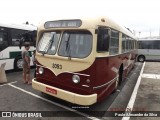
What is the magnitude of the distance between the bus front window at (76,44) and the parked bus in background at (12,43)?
616cm

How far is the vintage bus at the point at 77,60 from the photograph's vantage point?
5309 mm

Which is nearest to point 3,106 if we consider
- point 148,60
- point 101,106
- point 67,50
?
point 67,50

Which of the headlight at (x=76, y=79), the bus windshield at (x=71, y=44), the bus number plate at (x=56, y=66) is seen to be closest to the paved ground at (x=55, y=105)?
the headlight at (x=76, y=79)

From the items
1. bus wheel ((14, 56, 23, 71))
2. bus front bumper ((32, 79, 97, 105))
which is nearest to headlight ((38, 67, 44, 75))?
bus front bumper ((32, 79, 97, 105))

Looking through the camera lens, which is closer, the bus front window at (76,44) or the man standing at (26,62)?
the bus front window at (76,44)

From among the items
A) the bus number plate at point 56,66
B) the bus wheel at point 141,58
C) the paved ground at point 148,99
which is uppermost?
the bus number plate at point 56,66

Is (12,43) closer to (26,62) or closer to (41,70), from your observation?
(26,62)

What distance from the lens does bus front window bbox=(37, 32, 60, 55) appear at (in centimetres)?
610

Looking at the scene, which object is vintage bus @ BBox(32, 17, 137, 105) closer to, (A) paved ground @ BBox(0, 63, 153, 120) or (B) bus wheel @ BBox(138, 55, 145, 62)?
(A) paved ground @ BBox(0, 63, 153, 120)

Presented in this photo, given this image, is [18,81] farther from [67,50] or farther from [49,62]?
[67,50]

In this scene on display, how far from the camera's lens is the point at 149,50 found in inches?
928

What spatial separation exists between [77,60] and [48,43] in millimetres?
1406

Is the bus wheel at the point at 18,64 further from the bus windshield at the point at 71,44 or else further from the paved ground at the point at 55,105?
the bus windshield at the point at 71,44

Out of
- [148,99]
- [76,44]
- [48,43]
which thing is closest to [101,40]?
[76,44]
